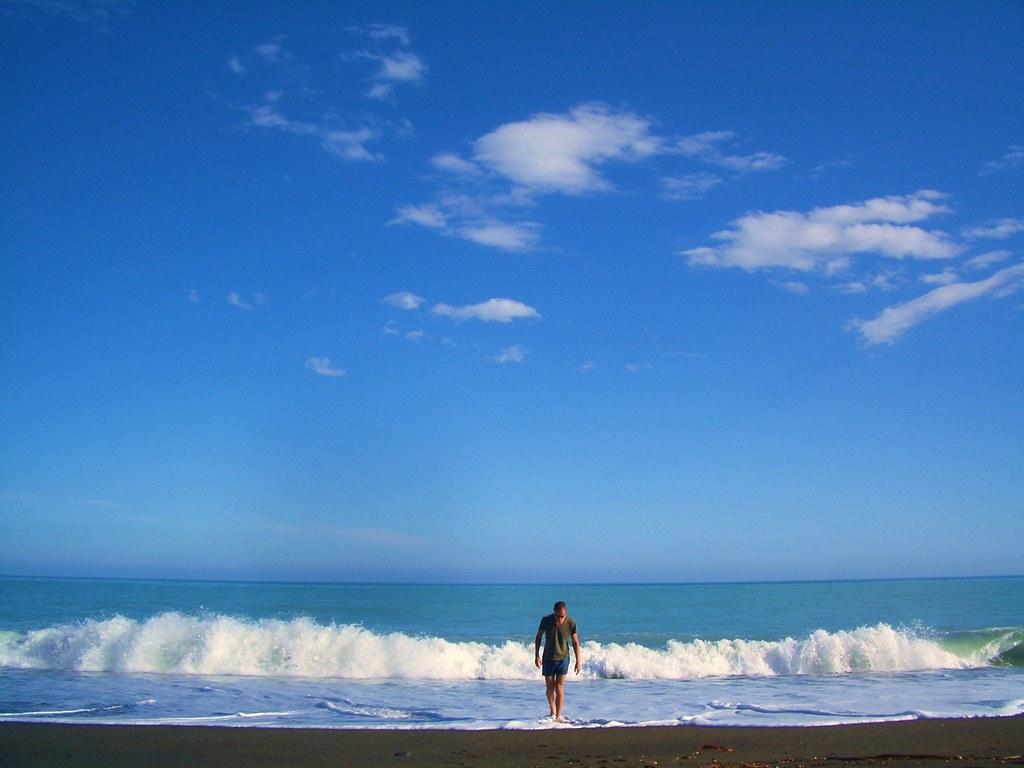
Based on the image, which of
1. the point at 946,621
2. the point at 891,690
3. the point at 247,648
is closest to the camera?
the point at 891,690

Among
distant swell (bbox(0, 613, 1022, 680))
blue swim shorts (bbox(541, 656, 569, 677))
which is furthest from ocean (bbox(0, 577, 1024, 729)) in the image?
blue swim shorts (bbox(541, 656, 569, 677))

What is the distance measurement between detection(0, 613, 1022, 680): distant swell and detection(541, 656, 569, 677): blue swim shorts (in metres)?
6.34

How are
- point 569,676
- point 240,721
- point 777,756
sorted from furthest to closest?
point 569,676
point 240,721
point 777,756

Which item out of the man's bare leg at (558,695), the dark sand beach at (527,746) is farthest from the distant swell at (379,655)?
the dark sand beach at (527,746)

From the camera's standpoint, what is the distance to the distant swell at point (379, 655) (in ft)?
54.8

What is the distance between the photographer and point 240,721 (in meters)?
10.4

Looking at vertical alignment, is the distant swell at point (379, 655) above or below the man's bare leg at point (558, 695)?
below

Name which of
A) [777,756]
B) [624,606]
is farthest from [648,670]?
[624,606]

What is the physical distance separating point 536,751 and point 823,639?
11.9 m

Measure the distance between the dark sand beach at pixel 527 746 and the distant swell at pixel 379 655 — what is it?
6928 mm

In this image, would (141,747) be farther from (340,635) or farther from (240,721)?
(340,635)

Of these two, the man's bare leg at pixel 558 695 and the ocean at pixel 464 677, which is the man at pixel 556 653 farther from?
the ocean at pixel 464 677

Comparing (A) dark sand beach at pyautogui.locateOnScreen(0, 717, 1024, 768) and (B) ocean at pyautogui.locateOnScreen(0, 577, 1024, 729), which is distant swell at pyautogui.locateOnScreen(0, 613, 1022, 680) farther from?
(A) dark sand beach at pyautogui.locateOnScreen(0, 717, 1024, 768)

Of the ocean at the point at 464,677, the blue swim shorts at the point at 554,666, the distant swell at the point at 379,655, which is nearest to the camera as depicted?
the blue swim shorts at the point at 554,666
